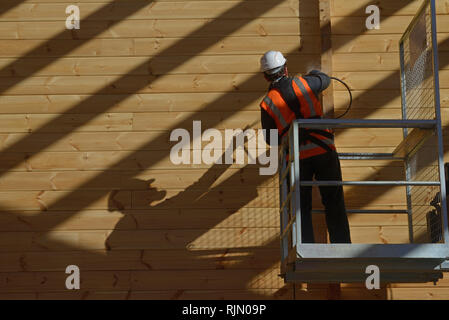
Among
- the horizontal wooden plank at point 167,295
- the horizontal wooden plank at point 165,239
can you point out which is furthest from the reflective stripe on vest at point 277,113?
the horizontal wooden plank at point 167,295

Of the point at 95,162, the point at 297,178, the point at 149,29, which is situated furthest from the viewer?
the point at 149,29

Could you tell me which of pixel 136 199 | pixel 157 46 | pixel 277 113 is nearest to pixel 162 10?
pixel 157 46

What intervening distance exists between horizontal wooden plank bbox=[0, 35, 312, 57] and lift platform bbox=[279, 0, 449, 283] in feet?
4.28

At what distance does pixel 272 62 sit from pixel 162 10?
181 cm

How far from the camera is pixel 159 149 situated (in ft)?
25.6

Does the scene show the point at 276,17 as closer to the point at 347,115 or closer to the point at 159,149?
the point at 347,115

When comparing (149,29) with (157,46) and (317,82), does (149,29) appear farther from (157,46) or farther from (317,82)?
(317,82)

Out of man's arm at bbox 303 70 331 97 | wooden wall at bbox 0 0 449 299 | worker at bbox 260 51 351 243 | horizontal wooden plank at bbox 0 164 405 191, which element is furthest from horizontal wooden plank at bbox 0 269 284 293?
man's arm at bbox 303 70 331 97

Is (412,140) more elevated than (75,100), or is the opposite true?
(75,100)

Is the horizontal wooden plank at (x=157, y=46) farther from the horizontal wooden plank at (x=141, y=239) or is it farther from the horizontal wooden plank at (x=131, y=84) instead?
the horizontal wooden plank at (x=141, y=239)

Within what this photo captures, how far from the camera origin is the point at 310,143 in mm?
6473

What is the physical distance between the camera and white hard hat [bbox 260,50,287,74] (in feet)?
22.2

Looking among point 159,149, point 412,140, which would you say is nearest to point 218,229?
point 159,149

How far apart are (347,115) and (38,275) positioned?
3483 mm
